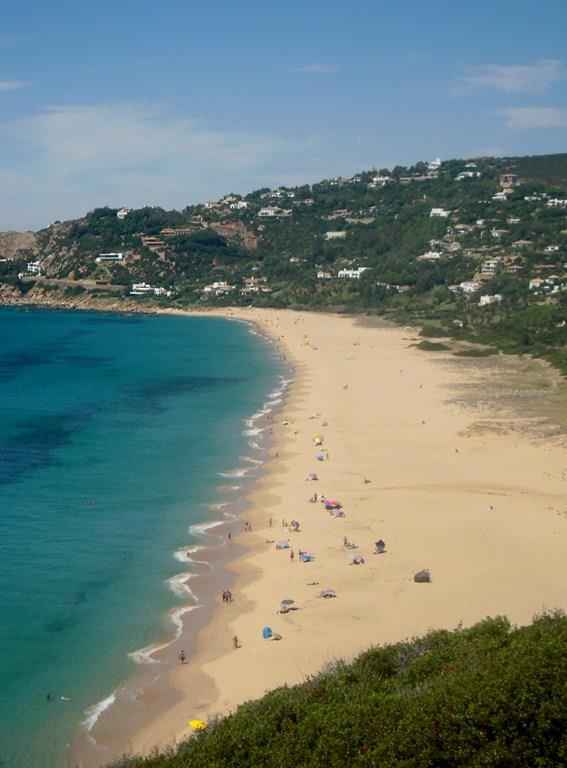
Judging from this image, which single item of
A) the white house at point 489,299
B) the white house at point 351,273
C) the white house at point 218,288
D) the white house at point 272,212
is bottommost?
the white house at point 489,299

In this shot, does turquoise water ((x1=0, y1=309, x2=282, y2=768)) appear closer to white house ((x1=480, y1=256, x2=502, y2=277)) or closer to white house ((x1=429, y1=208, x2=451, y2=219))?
white house ((x1=480, y1=256, x2=502, y2=277))

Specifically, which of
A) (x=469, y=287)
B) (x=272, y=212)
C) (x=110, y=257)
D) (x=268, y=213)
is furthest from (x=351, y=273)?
(x=272, y=212)

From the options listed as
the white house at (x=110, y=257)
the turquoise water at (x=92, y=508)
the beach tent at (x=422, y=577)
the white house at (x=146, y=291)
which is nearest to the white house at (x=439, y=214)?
the white house at (x=146, y=291)

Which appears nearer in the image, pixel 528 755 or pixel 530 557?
pixel 528 755

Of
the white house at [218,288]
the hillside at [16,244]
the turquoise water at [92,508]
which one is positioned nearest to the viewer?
the turquoise water at [92,508]

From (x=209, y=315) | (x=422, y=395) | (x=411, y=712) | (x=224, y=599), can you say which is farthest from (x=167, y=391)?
(x=209, y=315)

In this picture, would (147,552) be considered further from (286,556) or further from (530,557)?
(530,557)

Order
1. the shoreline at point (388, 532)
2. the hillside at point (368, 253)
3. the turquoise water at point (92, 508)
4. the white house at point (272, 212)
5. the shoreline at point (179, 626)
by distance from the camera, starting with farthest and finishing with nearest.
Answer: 1. the white house at point (272, 212)
2. the hillside at point (368, 253)
3. the shoreline at point (388, 532)
4. the turquoise water at point (92, 508)
5. the shoreline at point (179, 626)

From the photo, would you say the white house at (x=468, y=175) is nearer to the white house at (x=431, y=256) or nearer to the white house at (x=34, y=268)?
the white house at (x=431, y=256)
